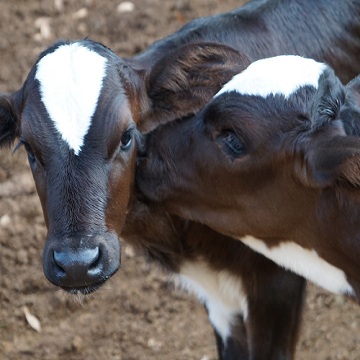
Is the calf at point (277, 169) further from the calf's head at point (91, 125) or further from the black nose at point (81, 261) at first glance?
the black nose at point (81, 261)

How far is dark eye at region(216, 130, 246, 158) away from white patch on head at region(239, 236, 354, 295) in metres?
0.42

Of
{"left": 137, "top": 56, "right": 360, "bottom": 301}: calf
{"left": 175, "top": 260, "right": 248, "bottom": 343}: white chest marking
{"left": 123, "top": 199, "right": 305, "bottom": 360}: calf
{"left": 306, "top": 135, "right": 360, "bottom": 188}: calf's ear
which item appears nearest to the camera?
{"left": 306, "top": 135, "right": 360, "bottom": 188}: calf's ear

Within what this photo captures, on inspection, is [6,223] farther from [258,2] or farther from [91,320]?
[258,2]

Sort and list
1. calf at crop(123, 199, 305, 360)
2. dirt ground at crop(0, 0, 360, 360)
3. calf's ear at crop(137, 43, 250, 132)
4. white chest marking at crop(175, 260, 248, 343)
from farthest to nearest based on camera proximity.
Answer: dirt ground at crop(0, 0, 360, 360)
white chest marking at crop(175, 260, 248, 343)
calf at crop(123, 199, 305, 360)
calf's ear at crop(137, 43, 250, 132)

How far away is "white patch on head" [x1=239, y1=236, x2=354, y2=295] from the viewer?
14.3 ft

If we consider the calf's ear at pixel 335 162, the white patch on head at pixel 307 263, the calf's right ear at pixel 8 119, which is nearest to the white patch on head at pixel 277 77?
the calf's ear at pixel 335 162

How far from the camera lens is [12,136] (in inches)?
191

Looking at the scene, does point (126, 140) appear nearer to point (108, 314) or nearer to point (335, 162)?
point (335, 162)

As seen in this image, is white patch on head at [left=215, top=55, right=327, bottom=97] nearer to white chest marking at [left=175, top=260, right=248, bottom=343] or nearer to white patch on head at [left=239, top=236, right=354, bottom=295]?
white patch on head at [left=239, top=236, right=354, bottom=295]

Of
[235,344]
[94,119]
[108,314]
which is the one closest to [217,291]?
[235,344]

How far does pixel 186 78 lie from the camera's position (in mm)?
4730

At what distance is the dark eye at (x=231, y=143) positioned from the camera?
14.2 feet

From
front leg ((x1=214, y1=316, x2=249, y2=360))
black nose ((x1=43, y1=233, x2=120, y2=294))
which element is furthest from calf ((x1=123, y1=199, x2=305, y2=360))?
black nose ((x1=43, y1=233, x2=120, y2=294))

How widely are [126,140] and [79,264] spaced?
63 cm
